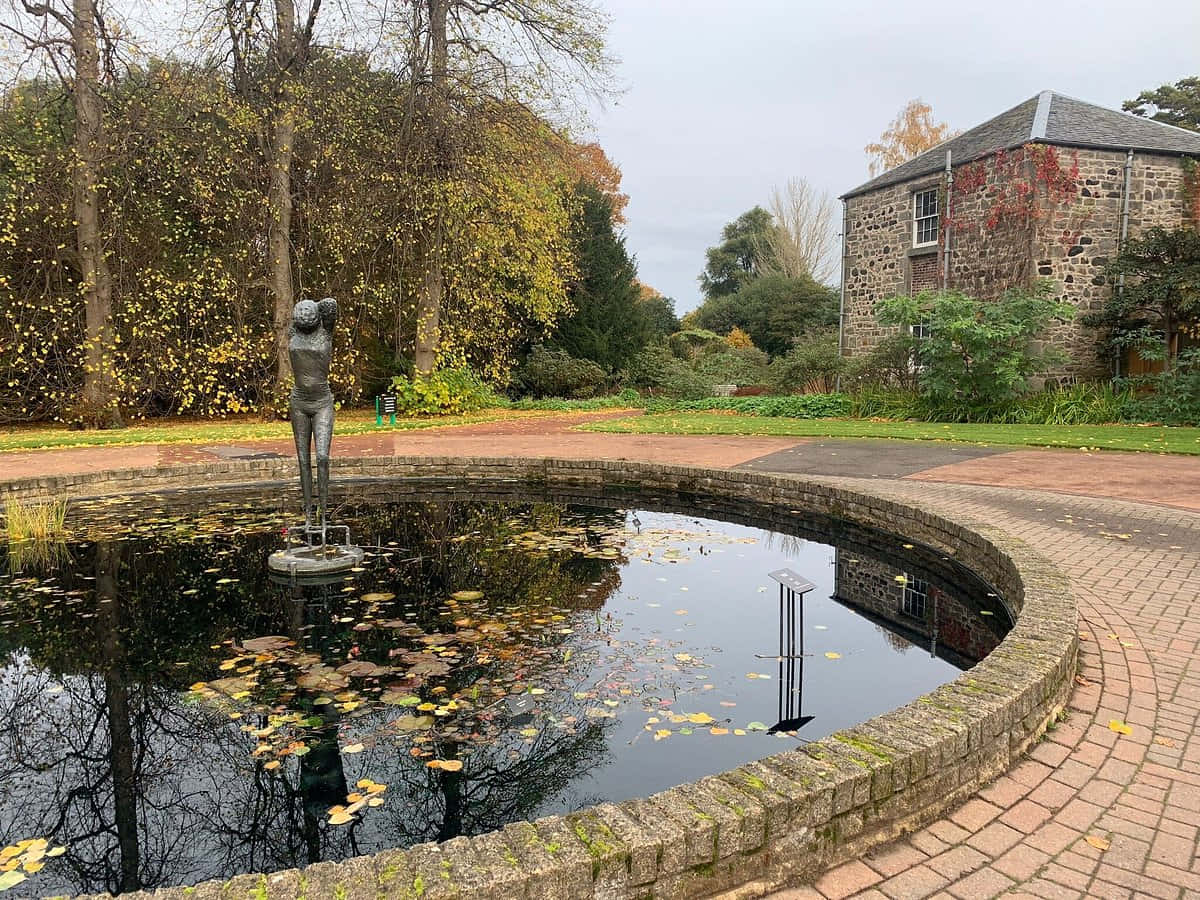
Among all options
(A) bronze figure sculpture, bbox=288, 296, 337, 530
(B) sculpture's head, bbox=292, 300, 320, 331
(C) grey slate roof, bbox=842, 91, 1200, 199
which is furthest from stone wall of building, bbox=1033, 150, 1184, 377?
(B) sculpture's head, bbox=292, 300, 320, 331

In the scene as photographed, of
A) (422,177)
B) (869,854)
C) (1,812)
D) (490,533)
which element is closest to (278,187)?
(422,177)

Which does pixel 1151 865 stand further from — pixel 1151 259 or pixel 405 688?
pixel 1151 259

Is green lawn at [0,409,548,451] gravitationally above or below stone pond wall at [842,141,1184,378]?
below

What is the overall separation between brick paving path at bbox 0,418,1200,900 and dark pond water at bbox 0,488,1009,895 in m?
0.66

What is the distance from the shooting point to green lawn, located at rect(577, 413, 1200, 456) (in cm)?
1082

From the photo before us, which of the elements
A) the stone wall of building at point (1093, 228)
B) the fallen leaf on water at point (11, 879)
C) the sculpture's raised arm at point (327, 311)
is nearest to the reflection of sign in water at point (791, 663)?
the fallen leaf on water at point (11, 879)

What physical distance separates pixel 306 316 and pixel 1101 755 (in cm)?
466

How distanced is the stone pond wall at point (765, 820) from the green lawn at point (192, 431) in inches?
482

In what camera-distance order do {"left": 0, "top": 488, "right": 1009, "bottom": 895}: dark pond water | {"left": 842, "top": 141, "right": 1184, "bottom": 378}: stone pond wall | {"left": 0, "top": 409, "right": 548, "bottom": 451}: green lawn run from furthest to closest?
1. {"left": 842, "top": 141, "right": 1184, "bottom": 378}: stone pond wall
2. {"left": 0, "top": 409, "right": 548, "bottom": 451}: green lawn
3. {"left": 0, "top": 488, "right": 1009, "bottom": 895}: dark pond water

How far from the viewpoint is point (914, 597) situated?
4730 millimetres

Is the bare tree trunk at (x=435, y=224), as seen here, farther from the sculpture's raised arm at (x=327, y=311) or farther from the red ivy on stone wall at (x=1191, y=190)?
the red ivy on stone wall at (x=1191, y=190)

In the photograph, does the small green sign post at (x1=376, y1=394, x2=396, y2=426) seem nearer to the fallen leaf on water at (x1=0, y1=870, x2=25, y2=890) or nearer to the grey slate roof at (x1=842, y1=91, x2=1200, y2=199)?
the fallen leaf on water at (x1=0, y1=870, x2=25, y2=890)

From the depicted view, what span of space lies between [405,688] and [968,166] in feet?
58.5

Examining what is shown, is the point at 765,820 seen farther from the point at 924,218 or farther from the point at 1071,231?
the point at 924,218
